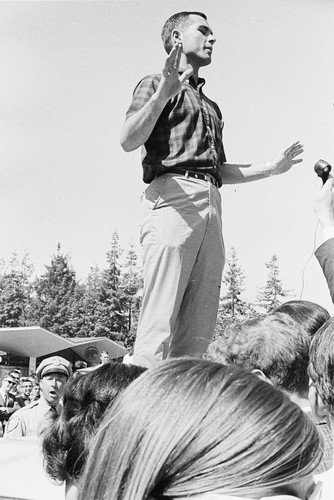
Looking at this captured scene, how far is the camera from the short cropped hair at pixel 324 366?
1341 millimetres

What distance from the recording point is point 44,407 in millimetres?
3443

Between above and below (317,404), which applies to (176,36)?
above

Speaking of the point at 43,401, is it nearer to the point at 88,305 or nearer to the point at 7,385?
the point at 7,385

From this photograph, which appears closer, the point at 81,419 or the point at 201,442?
the point at 201,442

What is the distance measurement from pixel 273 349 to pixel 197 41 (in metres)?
1.42

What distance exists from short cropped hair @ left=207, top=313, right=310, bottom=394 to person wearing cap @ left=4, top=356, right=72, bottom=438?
1.58 m

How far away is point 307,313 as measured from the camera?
1998 mm

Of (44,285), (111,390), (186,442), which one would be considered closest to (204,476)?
(186,442)

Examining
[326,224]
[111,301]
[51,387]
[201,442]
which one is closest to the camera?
[201,442]

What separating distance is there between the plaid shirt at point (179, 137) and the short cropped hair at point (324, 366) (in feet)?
3.92

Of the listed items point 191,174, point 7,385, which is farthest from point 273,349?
point 7,385

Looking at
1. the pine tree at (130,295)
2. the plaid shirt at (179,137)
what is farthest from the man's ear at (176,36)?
the pine tree at (130,295)

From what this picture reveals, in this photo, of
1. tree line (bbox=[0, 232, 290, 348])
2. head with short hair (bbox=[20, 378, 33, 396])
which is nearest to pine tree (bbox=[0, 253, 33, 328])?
tree line (bbox=[0, 232, 290, 348])

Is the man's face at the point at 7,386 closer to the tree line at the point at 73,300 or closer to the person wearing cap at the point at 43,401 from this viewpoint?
the person wearing cap at the point at 43,401
